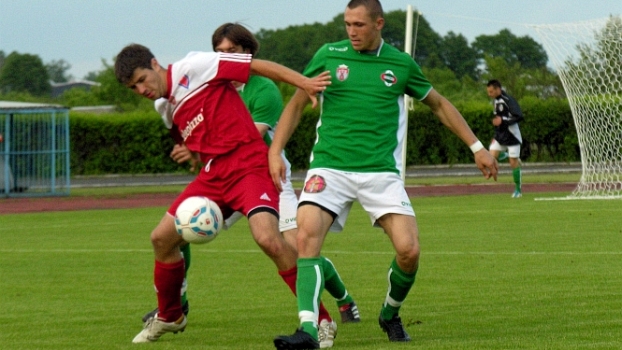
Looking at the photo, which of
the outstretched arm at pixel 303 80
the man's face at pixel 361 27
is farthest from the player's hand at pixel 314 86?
the man's face at pixel 361 27

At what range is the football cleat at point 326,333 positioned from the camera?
23.3 ft

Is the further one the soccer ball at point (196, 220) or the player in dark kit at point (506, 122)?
the player in dark kit at point (506, 122)

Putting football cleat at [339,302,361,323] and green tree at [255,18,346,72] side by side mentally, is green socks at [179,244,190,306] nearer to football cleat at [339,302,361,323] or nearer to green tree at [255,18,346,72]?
football cleat at [339,302,361,323]

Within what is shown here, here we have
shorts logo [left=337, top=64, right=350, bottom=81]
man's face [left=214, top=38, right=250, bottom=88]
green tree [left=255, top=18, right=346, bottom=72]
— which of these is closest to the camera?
shorts logo [left=337, top=64, right=350, bottom=81]

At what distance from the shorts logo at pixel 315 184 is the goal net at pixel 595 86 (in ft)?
54.5

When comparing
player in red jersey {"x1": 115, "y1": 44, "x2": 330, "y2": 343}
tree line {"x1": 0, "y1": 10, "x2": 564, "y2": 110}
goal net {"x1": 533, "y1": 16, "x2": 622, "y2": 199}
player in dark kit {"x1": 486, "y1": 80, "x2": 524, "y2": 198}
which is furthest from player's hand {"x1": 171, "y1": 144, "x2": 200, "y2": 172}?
tree line {"x1": 0, "y1": 10, "x2": 564, "y2": 110}

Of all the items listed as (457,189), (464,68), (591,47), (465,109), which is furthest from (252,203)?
(464,68)

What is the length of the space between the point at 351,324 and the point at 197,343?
1.24m

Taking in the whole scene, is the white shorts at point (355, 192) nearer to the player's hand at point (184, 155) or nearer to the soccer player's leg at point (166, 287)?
the player's hand at point (184, 155)

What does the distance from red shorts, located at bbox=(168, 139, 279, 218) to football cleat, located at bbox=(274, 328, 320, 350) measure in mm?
985

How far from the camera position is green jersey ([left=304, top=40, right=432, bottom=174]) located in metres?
7.20

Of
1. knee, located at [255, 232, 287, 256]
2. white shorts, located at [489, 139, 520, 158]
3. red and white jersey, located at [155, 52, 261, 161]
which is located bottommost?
white shorts, located at [489, 139, 520, 158]

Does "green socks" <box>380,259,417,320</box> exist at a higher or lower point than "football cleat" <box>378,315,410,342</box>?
higher

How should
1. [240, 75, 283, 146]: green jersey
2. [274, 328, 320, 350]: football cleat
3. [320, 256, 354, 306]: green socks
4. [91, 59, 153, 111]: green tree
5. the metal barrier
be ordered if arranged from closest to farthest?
[274, 328, 320, 350]: football cleat → [320, 256, 354, 306]: green socks → [240, 75, 283, 146]: green jersey → the metal barrier → [91, 59, 153, 111]: green tree
